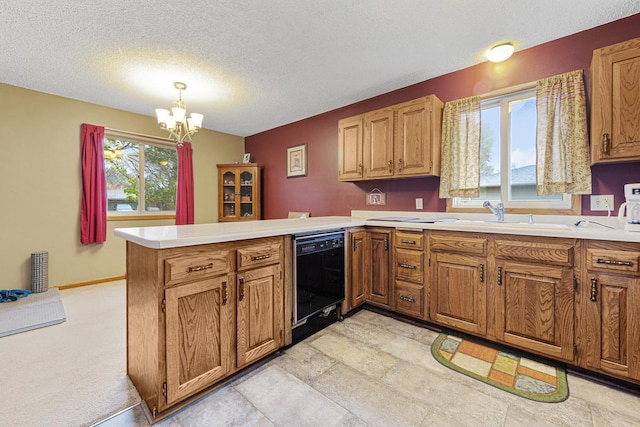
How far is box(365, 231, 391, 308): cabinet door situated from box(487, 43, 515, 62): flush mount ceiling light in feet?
6.08

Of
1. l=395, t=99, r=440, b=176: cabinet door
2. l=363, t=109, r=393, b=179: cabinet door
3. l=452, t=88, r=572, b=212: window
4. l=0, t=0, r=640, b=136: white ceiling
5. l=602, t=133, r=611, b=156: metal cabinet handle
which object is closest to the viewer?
l=602, t=133, r=611, b=156: metal cabinet handle

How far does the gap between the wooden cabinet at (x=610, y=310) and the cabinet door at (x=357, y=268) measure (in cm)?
157

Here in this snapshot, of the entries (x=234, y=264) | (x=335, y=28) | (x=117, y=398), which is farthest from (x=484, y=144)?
(x=117, y=398)

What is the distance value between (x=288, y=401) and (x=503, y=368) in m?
1.44

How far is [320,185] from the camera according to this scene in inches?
166

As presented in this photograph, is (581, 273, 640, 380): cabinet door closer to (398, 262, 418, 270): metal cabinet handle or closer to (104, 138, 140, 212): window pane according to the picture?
(398, 262, 418, 270): metal cabinet handle

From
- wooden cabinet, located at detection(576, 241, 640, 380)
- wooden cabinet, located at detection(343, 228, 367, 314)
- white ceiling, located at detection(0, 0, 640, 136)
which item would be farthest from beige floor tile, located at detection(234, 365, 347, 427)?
white ceiling, located at detection(0, 0, 640, 136)

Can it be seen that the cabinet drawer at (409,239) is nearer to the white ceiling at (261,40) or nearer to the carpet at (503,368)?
the carpet at (503,368)

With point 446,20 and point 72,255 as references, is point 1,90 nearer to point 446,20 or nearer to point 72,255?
point 72,255

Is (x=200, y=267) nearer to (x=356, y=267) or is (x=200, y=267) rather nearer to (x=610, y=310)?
(x=356, y=267)

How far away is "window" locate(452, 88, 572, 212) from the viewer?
8.03 feet

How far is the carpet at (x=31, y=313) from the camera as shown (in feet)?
7.92

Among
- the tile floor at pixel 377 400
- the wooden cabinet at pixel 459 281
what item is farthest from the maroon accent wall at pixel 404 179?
the tile floor at pixel 377 400

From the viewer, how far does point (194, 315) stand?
1438 mm
